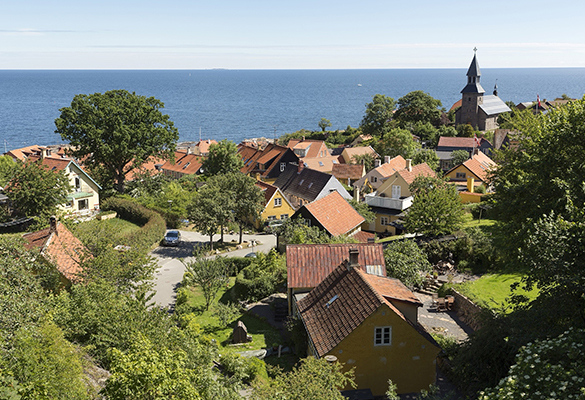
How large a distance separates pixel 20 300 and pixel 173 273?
2652cm

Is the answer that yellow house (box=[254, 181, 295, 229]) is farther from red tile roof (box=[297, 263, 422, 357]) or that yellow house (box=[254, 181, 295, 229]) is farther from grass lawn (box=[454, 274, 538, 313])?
red tile roof (box=[297, 263, 422, 357])

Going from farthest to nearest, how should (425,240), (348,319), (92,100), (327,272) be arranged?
(92,100) → (425,240) → (327,272) → (348,319)

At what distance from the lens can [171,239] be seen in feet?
175

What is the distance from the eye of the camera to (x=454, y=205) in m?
42.8

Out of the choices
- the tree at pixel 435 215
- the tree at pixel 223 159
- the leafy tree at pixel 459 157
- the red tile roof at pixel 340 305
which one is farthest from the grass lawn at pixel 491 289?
the leafy tree at pixel 459 157

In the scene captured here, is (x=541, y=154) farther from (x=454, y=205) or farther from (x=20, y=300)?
(x=20, y=300)

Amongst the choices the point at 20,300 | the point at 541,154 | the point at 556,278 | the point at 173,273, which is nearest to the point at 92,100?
the point at 173,273

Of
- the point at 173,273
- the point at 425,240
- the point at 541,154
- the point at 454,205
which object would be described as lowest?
the point at 173,273

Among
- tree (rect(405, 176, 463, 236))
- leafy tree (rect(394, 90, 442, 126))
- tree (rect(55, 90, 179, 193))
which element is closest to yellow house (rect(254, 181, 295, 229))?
tree (rect(55, 90, 179, 193))

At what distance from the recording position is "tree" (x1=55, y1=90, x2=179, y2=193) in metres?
61.9

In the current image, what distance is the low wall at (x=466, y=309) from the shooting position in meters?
30.2

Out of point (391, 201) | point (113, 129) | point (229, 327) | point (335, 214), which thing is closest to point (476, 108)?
point (391, 201)

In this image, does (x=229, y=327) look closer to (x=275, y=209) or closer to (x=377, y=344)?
(x=377, y=344)

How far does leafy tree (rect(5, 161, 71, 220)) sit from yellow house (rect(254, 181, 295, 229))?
23.0m
